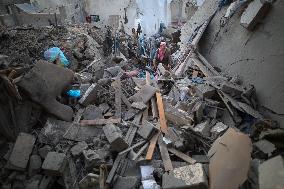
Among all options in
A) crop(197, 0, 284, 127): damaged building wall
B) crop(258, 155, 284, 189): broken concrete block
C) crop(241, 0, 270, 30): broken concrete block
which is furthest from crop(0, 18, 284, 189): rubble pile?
crop(241, 0, 270, 30): broken concrete block

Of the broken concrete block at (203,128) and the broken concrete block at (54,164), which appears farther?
the broken concrete block at (203,128)

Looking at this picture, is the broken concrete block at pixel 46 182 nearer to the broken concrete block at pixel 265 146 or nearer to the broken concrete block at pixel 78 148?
the broken concrete block at pixel 78 148

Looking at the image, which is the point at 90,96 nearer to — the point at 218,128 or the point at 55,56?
the point at 55,56

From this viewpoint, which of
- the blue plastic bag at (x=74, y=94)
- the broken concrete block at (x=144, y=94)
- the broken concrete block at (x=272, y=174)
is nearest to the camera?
the broken concrete block at (x=272, y=174)

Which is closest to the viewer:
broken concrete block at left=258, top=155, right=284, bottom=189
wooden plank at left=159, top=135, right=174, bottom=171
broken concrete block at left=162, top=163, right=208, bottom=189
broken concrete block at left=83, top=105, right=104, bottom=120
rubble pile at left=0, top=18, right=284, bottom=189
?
broken concrete block at left=258, top=155, right=284, bottom=189

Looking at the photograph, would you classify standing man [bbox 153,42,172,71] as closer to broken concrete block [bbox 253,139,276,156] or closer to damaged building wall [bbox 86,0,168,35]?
broken concrete block [bbox 253,139,276,156]

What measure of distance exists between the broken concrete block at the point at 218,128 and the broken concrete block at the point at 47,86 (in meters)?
3.20

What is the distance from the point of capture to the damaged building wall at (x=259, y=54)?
6.07 m

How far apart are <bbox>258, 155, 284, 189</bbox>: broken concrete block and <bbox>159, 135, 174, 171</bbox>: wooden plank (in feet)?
5.71

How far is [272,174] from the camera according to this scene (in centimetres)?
342

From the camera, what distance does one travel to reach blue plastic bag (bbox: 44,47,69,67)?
23.7 ft

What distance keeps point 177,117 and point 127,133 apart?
1.24m

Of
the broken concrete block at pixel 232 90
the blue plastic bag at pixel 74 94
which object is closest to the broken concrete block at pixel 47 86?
the blue plastic bag at pixel 74 94

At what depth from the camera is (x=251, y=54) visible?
22.9 feet
